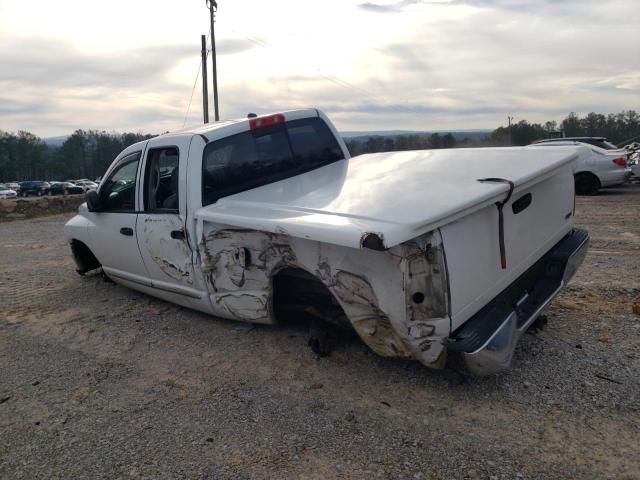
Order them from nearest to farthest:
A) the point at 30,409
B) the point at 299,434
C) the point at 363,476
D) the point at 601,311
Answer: the point at 363,476, the point at 299,434, the point at 30,409, the point at 601,311

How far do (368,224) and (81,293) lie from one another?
456cm

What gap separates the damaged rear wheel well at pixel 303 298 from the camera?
366 centimetres

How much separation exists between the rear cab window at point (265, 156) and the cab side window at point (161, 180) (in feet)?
1.13

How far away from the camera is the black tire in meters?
13.5

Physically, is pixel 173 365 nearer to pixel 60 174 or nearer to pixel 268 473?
pixel 268 473

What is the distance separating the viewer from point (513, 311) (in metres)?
3.12

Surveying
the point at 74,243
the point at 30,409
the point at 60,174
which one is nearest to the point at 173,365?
the point at 30,409

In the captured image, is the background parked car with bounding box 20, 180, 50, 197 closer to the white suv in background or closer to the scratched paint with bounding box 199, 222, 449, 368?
the white suv in background

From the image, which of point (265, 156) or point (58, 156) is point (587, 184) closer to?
point (265, 156)

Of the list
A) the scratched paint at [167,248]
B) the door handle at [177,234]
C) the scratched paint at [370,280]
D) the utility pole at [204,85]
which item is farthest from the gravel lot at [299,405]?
the utility pole at [204,85]

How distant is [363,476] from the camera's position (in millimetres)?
2510

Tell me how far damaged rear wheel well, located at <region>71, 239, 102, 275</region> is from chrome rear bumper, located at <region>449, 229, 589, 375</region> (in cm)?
481

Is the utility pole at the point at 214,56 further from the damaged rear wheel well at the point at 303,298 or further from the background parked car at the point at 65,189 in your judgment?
the background parked car at the point at 65,189

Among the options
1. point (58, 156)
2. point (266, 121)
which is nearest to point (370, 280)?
point (266, 121)
